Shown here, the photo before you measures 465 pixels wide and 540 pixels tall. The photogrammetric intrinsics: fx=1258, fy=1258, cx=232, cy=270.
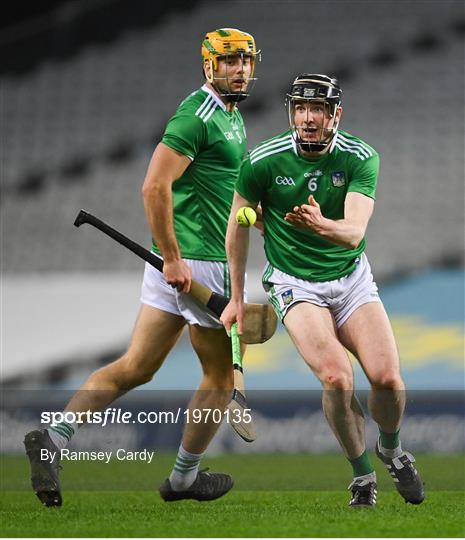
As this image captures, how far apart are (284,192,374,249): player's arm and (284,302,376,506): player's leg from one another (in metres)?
0.37

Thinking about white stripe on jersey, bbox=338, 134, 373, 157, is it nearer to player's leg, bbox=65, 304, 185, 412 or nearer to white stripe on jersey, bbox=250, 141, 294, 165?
white stripe on jersey, bbox=250, 141, 294, 165

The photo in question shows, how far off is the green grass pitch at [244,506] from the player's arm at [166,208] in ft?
3.50

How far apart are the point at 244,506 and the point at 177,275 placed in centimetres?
→ 113

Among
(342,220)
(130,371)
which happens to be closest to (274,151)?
(342,220)

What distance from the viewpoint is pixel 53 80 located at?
13930mm

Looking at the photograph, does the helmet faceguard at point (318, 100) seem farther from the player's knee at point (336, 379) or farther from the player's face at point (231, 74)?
the player's knee at point (336, 379)

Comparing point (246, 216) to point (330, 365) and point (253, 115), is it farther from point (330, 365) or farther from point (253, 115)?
point (253, 115)

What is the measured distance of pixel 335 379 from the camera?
16.8 feet

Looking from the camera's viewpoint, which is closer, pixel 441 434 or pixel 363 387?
pixel 441 434

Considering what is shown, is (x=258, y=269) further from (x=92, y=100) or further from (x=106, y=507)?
(x=106, y=507)

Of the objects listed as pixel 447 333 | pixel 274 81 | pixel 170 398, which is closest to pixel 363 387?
pixel 447 333

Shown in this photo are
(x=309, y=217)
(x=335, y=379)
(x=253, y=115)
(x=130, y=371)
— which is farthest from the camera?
(x=253, y=115)

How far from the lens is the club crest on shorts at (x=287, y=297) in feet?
17.8

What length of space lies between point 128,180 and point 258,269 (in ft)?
6.06
